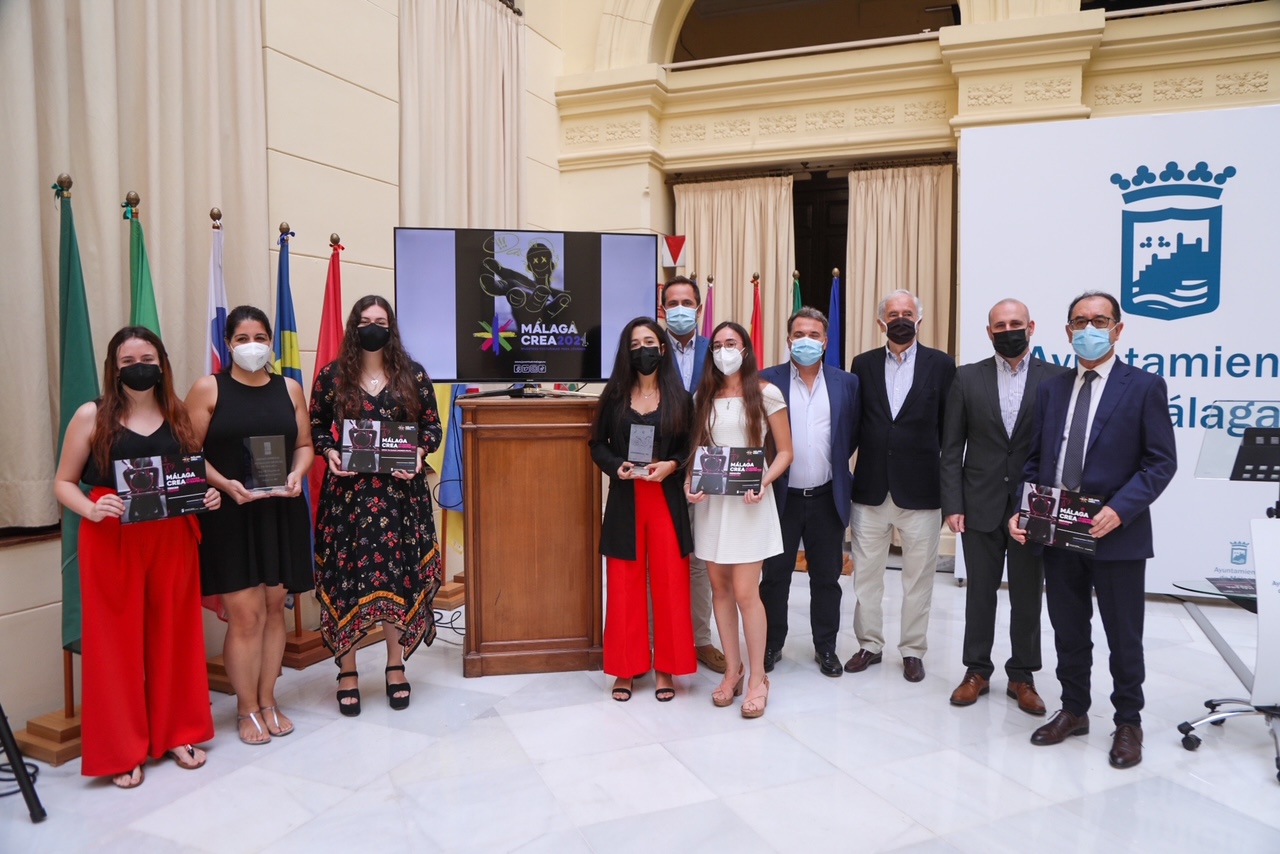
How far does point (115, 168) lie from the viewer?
3338 millimetres

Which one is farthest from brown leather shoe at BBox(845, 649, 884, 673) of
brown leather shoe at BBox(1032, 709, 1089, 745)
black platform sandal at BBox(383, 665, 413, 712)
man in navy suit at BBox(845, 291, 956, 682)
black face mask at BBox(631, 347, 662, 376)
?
black platform sandal at BBox(383, 665, 413, 712)

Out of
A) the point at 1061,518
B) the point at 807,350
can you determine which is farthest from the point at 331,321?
the point at 1061,518

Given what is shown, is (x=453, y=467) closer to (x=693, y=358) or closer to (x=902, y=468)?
(x=693, y=358)

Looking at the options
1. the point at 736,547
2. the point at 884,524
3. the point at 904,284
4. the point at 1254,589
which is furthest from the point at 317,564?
the point at 904,284

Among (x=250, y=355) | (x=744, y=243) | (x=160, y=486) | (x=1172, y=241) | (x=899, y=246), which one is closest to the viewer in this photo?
(x=160, y=486)

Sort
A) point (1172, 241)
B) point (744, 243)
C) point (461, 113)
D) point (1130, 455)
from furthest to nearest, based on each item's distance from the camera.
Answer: point (744, 243), point (461, 113), point (1172, 241), point (1130, 455)

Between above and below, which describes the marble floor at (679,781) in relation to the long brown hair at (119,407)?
below

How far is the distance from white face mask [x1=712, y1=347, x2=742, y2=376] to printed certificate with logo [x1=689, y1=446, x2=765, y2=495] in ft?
0.99

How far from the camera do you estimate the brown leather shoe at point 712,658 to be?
382 cm

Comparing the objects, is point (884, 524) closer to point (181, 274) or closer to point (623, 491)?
point (623, 491)

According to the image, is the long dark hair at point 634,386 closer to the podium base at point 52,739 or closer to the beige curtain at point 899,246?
the podium base at point 52,739

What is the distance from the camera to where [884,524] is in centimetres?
378

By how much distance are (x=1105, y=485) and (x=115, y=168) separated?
12.2ft

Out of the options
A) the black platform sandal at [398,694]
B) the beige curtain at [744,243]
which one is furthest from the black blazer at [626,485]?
the beige curtain at [744,243]
